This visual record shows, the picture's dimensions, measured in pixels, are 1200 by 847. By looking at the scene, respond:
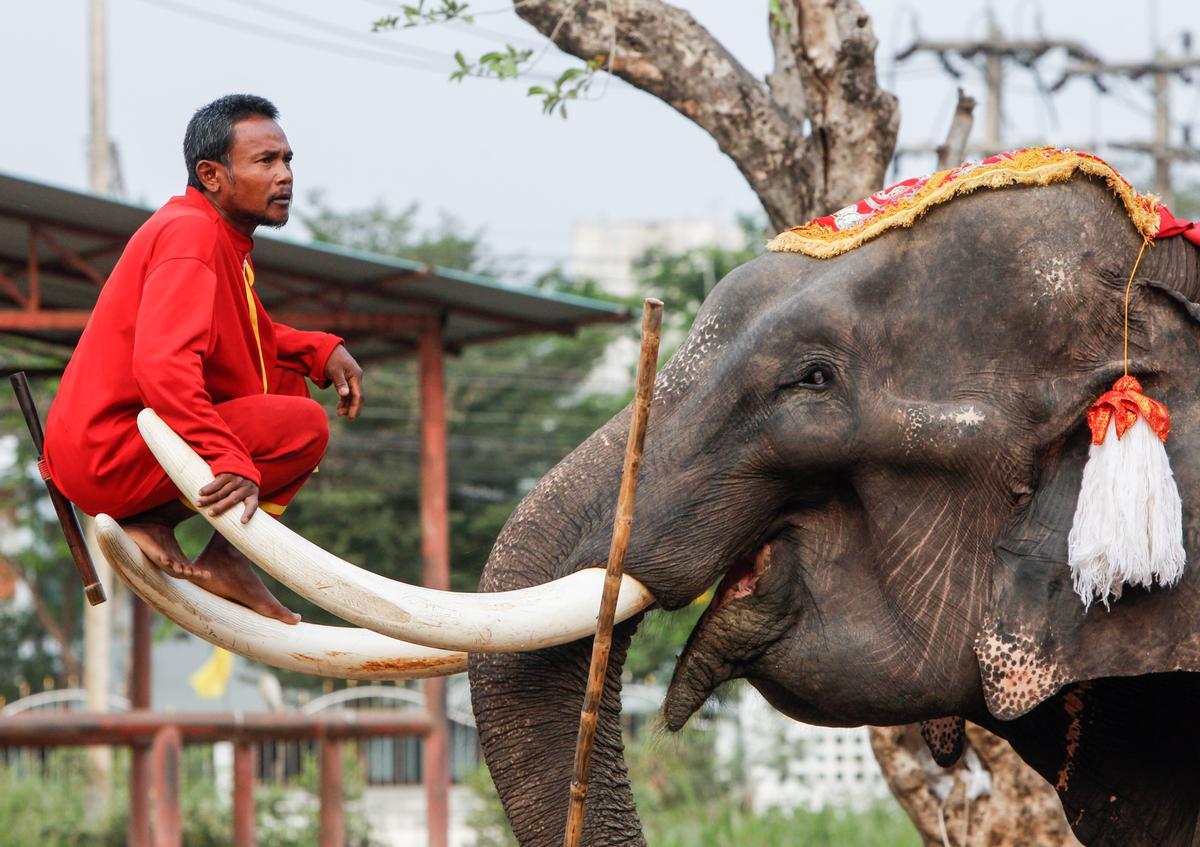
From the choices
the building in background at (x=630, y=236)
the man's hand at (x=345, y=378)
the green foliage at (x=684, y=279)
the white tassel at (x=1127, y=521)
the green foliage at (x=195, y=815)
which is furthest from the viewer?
the building in background at (x=630, y=236)

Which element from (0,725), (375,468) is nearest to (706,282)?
(375,468)

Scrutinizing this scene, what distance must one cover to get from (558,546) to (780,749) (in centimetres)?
1097

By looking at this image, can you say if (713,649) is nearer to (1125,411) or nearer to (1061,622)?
(1061,622)

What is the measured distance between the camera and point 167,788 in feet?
27.1

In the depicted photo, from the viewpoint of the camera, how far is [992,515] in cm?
312

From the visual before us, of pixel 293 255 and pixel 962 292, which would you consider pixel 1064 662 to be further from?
pixel 293 255

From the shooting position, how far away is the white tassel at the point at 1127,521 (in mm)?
2900

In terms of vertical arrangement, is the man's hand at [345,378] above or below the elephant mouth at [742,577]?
above

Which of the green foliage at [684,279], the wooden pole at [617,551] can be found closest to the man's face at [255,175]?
the wooden pole at [617,551]

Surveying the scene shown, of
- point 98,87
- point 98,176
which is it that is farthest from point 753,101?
point 98,87

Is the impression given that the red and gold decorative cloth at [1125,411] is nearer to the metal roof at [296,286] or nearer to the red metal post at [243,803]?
the metal roof at [296,286]

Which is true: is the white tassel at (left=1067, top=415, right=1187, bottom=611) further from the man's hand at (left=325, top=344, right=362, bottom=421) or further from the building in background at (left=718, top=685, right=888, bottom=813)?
the building in background at (left=718, top=685, right=888, bottom=813)

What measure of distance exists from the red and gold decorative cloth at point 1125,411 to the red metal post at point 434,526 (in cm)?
724

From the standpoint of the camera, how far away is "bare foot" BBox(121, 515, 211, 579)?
294cm
